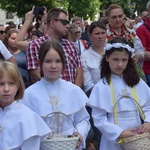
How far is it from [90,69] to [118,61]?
100cm

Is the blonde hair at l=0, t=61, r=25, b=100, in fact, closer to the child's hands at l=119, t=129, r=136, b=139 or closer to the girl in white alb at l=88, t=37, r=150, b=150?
the girl in white alb at l=88, t=37, r=150, b=150

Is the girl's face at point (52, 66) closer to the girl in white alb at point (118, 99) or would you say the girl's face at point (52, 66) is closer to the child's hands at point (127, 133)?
the girl in white alb at point (118, 99)

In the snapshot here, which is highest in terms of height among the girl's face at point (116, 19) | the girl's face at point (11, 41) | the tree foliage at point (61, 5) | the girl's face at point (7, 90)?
the tree foliage at point (61, 5)

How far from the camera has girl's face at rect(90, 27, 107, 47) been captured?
215 inches

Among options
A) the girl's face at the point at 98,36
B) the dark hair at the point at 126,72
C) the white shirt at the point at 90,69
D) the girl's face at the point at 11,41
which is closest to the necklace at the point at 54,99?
the dark hair at the point at 126,72

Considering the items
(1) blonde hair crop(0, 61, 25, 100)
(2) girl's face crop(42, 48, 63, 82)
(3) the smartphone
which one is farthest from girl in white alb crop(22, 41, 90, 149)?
(3) the smartphone

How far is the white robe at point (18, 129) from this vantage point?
342 centimetres

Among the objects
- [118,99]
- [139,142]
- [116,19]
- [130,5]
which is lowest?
[139,142]

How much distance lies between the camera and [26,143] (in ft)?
11.3

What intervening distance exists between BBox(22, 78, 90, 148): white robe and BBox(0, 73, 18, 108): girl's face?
0.42m

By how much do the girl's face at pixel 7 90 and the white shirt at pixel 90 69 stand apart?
1.84m

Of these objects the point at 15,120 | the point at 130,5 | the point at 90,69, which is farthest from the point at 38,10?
the point at 130,5

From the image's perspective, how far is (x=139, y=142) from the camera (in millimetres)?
3727

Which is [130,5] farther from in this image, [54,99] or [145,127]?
[54,99]
